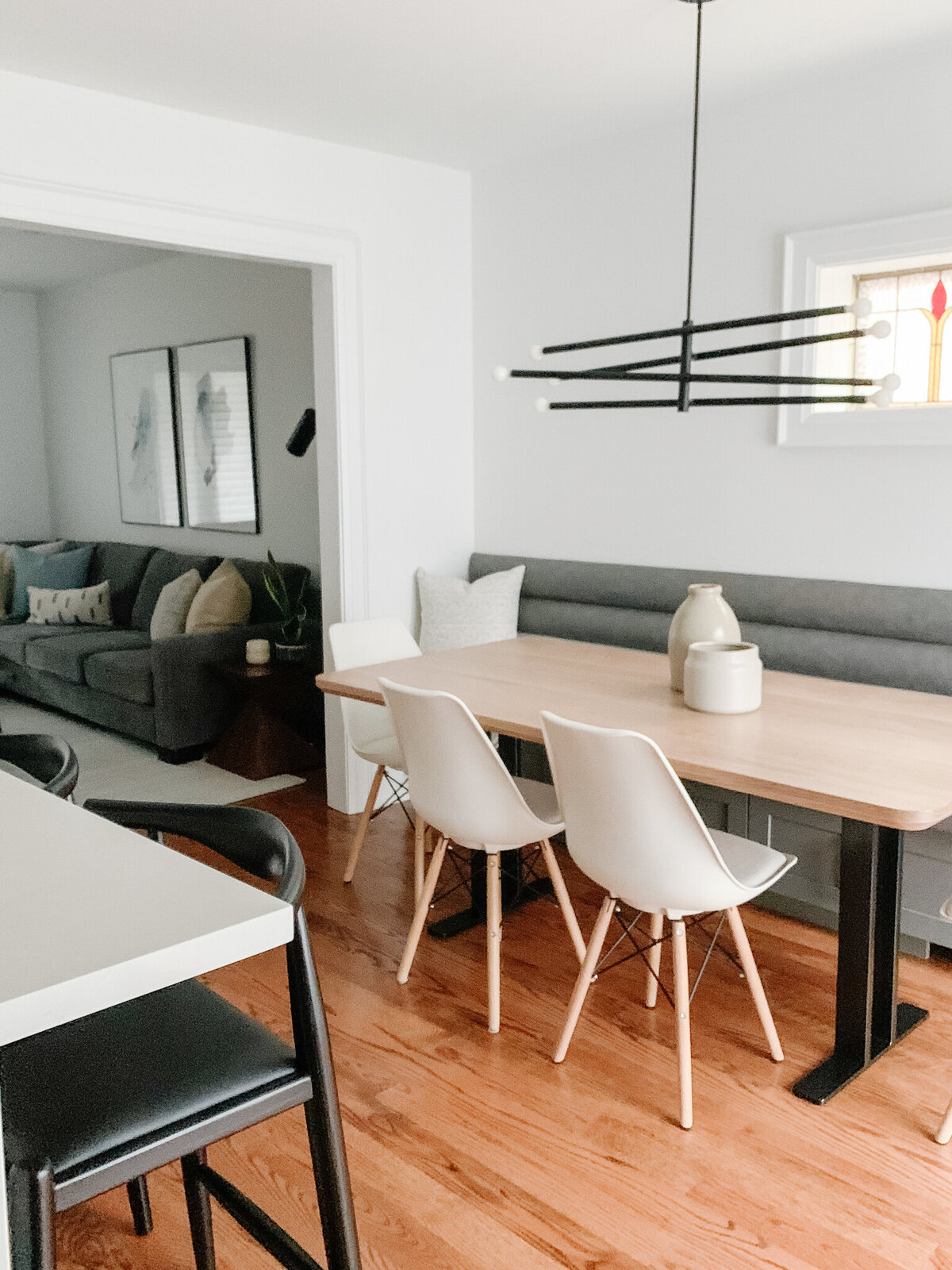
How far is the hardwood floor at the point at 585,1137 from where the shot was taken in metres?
1.86

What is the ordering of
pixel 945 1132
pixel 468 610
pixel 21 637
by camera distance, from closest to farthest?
pixel 945 1132 → pixel 468 610 → pixel 21 637

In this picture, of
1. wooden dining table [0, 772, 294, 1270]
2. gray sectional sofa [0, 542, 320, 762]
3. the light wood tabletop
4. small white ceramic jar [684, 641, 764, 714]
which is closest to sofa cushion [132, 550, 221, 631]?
gray sectional sofa [0, 542, 320, 762]

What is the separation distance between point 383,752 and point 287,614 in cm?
168

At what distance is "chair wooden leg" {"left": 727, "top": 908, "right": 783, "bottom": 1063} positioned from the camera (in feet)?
7.59

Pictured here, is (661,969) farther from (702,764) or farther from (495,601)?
(495,601)

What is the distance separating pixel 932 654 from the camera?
3.09 meters

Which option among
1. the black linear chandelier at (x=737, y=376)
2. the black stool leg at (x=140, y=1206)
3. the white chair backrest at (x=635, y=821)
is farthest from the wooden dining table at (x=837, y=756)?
the black stool leg at (x=140, y=1206)

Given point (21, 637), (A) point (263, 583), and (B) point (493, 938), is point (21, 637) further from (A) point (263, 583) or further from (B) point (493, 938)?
(B) point (493, 938)

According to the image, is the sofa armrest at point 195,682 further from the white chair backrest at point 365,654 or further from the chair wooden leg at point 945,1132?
the chair wooden leg at point 945,1132

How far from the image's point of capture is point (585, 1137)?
2137 millimetres

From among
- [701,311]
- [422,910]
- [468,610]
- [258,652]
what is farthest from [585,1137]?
[258,652]

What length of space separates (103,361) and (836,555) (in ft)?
15.8

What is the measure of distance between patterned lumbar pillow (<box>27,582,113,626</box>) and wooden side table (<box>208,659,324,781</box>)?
169 centimetres

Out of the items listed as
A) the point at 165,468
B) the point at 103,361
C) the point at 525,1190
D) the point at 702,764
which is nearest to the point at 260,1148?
the point at 525,1190
